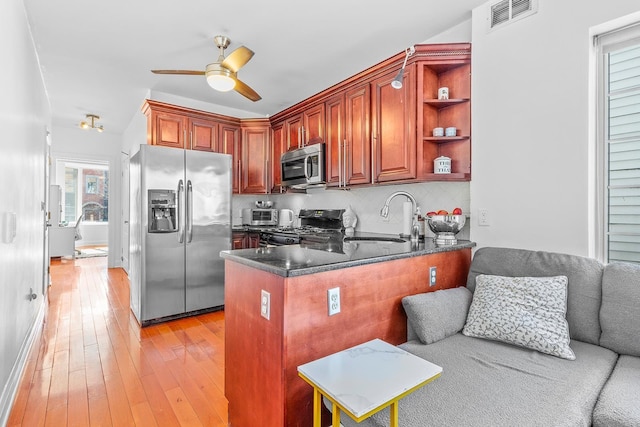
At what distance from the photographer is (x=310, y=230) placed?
3824 mm

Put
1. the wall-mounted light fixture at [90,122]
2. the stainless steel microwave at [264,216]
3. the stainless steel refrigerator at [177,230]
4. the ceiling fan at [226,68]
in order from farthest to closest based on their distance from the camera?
the wall-mounted light fixture at [90,122]
the stainless steel microwave at [264,216]
the stainless steel refrigerator at [177,230]
the ceiling fan at [226,68]

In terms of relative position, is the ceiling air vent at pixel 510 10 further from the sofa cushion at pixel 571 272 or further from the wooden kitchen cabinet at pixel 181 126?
the wooden kitchen cabinet at pixel 181 126

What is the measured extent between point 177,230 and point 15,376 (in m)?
1.68

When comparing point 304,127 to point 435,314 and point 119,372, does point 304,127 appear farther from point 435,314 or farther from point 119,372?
point 119,372

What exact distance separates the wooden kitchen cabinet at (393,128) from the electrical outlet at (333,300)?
1.37 meters

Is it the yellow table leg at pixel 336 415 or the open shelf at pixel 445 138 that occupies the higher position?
the open shelf at pixel 445 138

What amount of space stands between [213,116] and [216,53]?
1.22 meters

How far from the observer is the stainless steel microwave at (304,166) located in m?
3.48

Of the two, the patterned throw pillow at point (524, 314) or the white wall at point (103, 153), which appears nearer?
the patterned throw pillow at point (524, 314)

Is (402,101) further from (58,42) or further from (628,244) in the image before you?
(58,42)

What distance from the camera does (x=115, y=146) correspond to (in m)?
6.55

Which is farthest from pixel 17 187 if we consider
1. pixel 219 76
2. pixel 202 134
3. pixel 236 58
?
pixel 202 134

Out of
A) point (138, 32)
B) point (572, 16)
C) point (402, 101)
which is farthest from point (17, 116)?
point (572, 16)

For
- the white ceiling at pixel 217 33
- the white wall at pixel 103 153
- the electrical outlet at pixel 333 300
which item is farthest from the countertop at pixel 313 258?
the white wall at pixel 103 153
